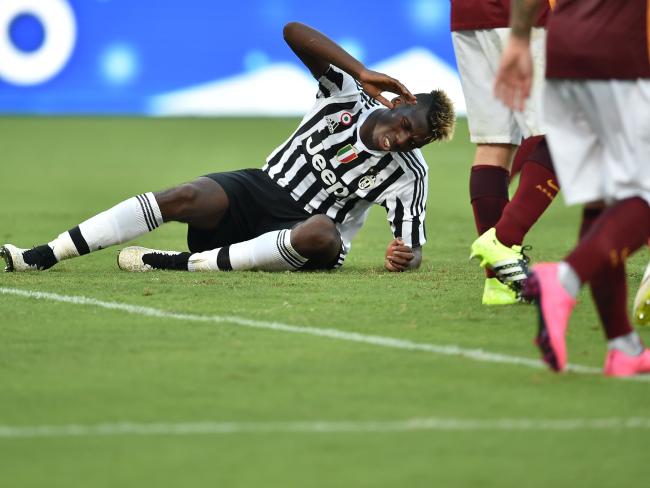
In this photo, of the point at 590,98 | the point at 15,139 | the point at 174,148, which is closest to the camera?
the point at 590,98

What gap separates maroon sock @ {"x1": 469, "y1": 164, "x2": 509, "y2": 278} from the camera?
6332mm

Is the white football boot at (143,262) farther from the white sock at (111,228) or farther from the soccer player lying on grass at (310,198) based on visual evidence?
the white sock at (111,228)

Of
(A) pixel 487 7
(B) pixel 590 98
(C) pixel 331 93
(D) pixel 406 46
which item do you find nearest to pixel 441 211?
(C) pixel 331 93

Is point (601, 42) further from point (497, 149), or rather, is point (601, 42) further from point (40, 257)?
point (40, 257)

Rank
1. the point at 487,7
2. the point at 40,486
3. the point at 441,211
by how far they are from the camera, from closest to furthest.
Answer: the point at 40,486 < the point at 487,7 < the point at 441,211

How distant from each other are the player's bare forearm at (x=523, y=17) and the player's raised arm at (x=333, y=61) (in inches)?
81.6

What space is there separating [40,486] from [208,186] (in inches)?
156

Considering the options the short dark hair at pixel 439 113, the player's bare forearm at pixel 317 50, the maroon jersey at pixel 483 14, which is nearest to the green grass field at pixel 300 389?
the short dark hair at pixel 439 113

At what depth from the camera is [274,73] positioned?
738 inches

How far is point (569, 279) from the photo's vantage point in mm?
4258

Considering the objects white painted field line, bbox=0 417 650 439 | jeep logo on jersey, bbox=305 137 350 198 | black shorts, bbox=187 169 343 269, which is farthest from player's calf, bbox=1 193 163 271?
white painted field line, bbox=0 417 650 439

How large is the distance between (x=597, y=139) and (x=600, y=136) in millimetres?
32

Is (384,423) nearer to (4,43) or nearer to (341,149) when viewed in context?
(341,149)

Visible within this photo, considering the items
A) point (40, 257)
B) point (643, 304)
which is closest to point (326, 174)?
point (40, 257)
